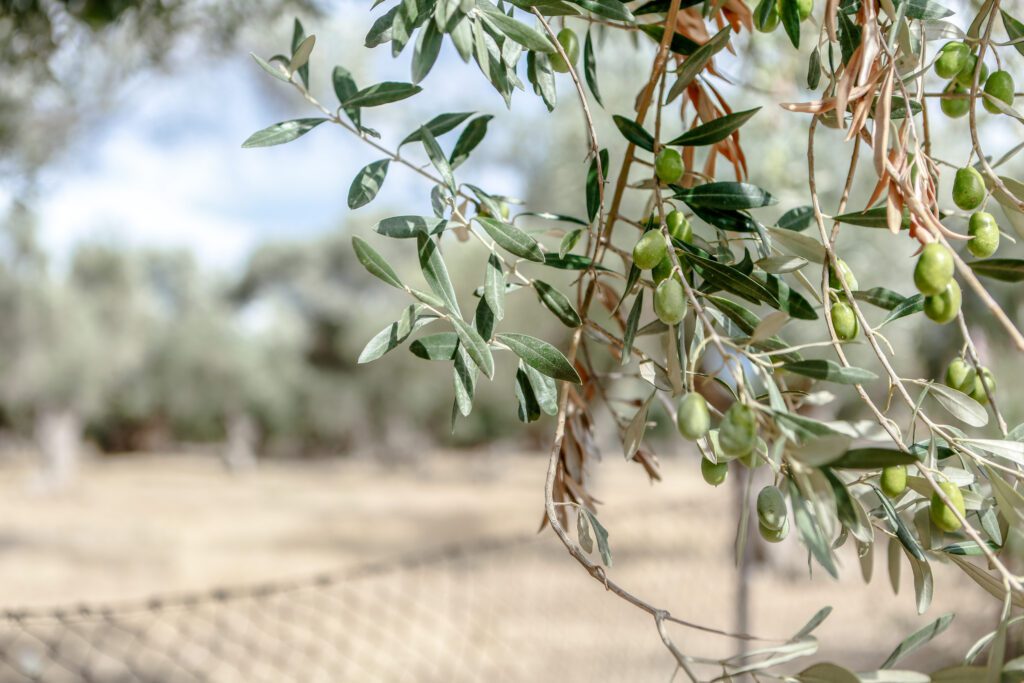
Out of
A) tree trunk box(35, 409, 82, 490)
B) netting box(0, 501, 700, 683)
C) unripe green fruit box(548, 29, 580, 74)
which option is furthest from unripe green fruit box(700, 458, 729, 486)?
tree trunk box(35, 409, 82, 490)

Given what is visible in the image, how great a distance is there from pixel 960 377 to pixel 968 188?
0.48 ft

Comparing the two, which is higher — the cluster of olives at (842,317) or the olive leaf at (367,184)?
the olive leaf at (367,184)

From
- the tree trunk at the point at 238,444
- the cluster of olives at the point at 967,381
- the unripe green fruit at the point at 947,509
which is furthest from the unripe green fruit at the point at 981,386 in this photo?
the tree trunk at the point at 238,444

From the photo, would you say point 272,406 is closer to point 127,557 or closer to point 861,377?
point 127,557

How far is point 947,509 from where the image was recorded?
51cm

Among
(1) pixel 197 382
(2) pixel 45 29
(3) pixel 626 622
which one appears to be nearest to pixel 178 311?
(1) pixel 197 382

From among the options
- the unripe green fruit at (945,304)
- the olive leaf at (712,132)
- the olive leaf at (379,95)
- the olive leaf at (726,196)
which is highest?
the olive leaf at (379,95)

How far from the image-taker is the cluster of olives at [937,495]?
513 millimetres

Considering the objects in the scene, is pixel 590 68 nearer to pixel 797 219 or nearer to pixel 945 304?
pixel 797 219

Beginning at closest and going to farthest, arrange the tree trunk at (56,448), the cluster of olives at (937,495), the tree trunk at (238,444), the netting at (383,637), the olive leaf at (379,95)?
the cluster of olives at (937,495) < the olive leaf at (379,95) < the netting at (383,637) < the tree trunk at (56,448) < the tree trunk at (238,444)

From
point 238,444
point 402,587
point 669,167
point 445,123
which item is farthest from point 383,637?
point 238,444

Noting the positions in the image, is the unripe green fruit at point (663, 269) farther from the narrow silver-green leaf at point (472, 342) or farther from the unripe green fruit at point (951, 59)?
the unripe green fruit at point (951, 59)

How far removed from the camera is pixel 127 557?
33.2ft

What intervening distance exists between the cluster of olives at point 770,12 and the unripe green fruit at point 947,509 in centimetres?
32
